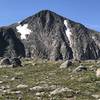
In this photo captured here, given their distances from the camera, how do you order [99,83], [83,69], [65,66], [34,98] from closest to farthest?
[34,98] < [99,83] < [83,69] < [65,66]

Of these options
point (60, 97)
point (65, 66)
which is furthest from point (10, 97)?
point (65, 66)

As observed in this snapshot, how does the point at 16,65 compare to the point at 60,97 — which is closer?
the point at 60,97

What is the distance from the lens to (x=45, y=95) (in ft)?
110

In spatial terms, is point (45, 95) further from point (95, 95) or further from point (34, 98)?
point (95, 95)

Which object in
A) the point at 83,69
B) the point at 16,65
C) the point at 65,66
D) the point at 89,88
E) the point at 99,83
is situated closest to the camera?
the point at 89,88

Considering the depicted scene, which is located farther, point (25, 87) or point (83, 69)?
point (83, 69)

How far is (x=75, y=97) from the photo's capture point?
32.8 meters

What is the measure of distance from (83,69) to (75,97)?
29.1 metres

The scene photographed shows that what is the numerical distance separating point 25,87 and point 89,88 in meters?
6.44

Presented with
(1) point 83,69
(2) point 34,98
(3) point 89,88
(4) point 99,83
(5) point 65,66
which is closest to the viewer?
(2) point 34,98

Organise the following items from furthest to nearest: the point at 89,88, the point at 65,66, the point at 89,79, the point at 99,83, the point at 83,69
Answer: the point at 65,66, the point at 83,69, the point at 89,79, the point at 99,83, the point at 89,88

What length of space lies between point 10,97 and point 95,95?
708 cm

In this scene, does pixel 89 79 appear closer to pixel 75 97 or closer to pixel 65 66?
pixel 75 97

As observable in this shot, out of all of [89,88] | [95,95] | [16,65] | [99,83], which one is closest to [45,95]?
[95,95]
